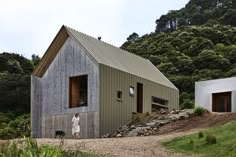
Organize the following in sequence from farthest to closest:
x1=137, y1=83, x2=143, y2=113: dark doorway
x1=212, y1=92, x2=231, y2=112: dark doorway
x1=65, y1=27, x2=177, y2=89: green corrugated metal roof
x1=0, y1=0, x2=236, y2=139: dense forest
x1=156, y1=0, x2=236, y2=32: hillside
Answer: x1=156, y1=0, x2=236, y2=32: hillside
x1=0, y1=0, x2=236, y2=139: dense forest
x1=212, y1=92, x2=231, y2=112: dark doorway
x1=137, y1=83, x2=143, y2=113: dark doorway
x1=65, y1=27, x2=177, y2=89: green corrugated metal roof

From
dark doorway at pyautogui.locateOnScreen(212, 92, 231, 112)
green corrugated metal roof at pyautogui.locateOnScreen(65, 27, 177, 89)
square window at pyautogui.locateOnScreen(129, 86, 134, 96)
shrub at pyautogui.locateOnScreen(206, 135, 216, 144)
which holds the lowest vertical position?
shrub at pyautogui.locateOnScreen(206, 135, 216, 144)

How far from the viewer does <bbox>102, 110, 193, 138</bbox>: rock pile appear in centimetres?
2658

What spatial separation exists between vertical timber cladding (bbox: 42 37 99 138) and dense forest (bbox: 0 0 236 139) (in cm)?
603

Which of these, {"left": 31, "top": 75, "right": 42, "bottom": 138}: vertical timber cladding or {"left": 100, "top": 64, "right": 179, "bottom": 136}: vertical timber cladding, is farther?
{"left": 31, "top": 75, "right": 42, "bottom": 138}: vertical timber cladding

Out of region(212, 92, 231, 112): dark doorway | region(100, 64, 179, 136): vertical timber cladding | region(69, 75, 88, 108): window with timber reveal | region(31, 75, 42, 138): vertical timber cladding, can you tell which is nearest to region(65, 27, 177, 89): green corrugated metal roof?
region(100, 64, 179, 136): vertical timber cladding

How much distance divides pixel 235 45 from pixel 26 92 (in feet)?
73.2

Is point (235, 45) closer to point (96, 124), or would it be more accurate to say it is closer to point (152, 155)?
point (96, 124)

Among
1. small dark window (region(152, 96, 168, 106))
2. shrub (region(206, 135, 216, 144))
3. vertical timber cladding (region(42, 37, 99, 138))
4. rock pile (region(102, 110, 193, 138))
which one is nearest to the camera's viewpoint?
shrub (region(206, 135, 216, 144))

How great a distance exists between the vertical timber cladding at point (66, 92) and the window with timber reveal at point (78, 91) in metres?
0.24

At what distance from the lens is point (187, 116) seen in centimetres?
2739

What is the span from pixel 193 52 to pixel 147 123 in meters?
29.0

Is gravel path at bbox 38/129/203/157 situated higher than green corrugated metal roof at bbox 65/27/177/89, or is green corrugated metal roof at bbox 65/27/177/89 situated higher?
green corrugated metal roof at bbox 65/27/177/89

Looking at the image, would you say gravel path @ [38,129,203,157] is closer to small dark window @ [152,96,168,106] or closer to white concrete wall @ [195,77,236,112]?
white concrete wall @ [195,77,236,112]

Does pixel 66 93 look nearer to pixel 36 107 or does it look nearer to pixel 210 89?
pixel 36 107
